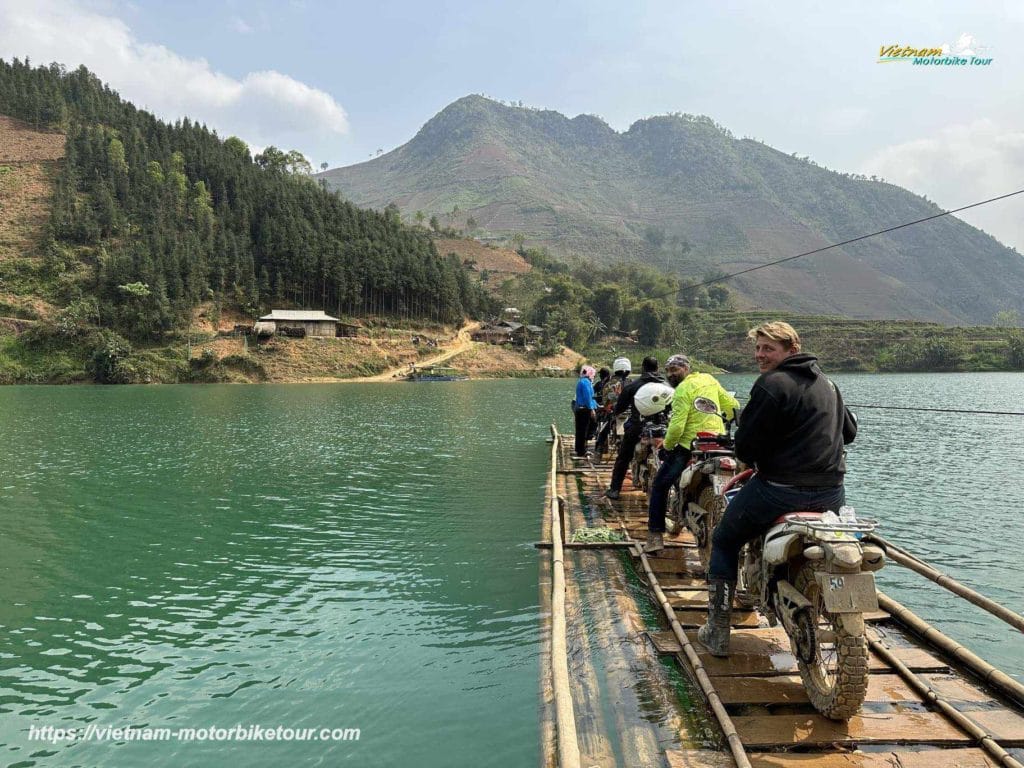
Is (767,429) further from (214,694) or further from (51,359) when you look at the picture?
(51,359)

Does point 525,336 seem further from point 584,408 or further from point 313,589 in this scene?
point 313,589

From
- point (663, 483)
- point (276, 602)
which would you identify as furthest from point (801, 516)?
point (276, 602)

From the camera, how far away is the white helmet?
10039mm

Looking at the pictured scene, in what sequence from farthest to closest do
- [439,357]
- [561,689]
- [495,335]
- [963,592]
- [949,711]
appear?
[495,335], [439,357], [963,592], [949,711], [561,689]

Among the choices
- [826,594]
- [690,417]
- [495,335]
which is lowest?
[826,594]

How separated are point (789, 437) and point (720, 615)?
5.92 feet

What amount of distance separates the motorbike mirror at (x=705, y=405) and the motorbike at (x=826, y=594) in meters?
2.72

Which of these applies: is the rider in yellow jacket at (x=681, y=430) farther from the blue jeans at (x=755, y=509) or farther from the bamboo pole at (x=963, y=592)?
the blue jeans at (x=755, y=509)

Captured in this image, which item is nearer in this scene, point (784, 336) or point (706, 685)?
point (706, 685)

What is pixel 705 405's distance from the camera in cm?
760

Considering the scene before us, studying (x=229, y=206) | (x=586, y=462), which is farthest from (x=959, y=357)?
(x=229, y=206)

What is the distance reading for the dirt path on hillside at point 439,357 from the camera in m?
83.7

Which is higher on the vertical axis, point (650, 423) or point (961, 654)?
point (650, 423)

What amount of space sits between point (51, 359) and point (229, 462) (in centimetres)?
7045
